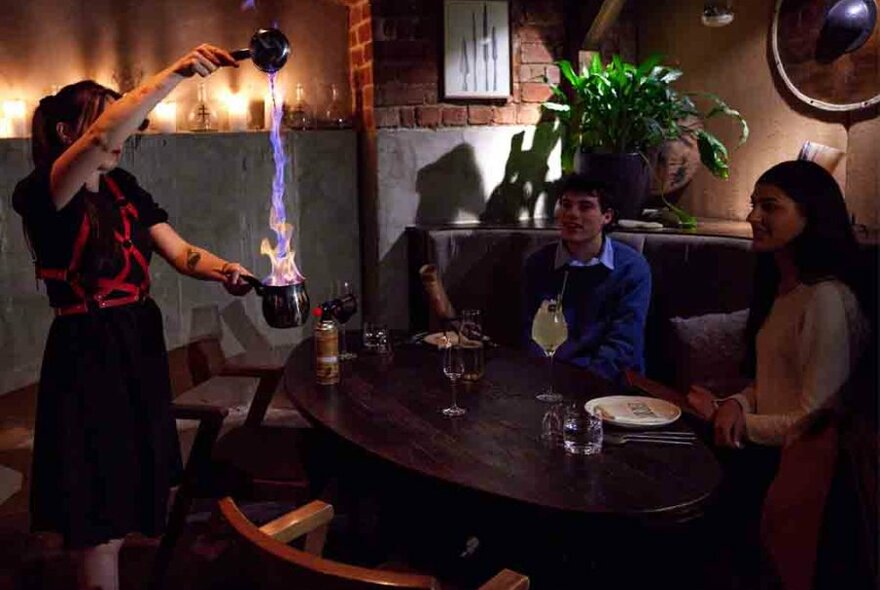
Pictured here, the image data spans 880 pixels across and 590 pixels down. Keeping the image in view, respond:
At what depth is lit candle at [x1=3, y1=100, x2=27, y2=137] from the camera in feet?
13.5

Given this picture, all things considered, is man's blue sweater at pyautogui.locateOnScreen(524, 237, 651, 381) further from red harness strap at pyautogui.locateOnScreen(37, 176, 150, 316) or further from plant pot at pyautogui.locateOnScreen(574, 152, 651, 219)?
red harness strap at pyautogui.locateOnScreen(37, 176, 150, 316)

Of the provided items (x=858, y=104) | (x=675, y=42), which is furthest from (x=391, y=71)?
(x=858, y=104)

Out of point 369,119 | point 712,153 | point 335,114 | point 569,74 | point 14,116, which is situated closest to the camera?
point 712,153

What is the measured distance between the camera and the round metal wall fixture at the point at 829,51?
3150mm

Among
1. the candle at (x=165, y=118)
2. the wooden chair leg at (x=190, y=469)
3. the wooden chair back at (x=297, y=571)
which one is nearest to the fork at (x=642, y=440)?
the wooden chair back at (x=297, y=571)

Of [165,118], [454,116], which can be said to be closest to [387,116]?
[454,116]

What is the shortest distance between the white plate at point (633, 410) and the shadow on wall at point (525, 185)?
2257 mm

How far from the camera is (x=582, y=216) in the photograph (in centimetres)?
315

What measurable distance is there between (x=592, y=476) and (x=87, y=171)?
140 cm

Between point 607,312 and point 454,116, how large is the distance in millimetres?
1499

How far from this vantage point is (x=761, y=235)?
7.56 ft

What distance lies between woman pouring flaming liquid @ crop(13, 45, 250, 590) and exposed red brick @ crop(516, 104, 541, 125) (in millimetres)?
2246

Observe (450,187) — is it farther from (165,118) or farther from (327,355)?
(327,355)

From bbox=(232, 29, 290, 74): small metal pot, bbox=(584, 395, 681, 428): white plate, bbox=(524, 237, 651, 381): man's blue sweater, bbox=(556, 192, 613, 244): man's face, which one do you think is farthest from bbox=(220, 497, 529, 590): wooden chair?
bbox=(556, 192, 613, 244): man's face
